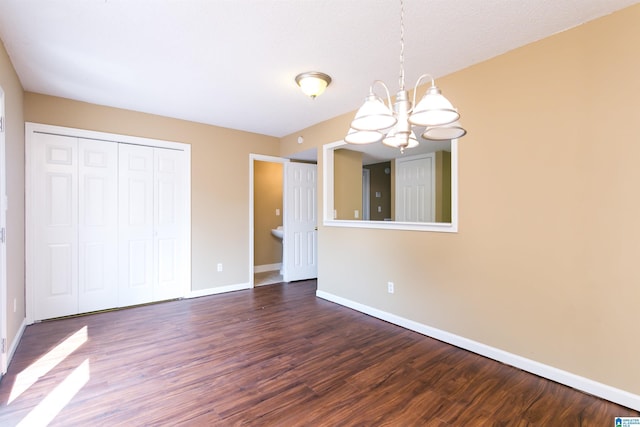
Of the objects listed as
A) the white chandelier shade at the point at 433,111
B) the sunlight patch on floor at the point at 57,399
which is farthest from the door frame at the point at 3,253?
the white chandelier shade at the point at 433,111

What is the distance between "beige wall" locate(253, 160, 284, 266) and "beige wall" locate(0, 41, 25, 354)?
11.2 ft

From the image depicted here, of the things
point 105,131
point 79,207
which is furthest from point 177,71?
point 79,207

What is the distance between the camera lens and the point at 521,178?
226 centimetres

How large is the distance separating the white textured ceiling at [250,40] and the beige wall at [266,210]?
283 centimetres

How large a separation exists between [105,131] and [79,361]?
8.43 ft

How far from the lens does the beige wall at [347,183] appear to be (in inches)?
171

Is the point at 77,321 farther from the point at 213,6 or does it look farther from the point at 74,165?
the point at 213,6

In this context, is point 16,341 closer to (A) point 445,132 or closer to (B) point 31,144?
(B) point 31,144

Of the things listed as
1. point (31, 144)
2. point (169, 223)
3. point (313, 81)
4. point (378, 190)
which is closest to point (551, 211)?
point (313, 81)

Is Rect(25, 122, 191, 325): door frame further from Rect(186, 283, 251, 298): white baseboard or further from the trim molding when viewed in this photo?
Rect(186, 283, 251, 298): white baseboard

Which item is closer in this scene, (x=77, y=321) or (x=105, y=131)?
(x=77, y=321)

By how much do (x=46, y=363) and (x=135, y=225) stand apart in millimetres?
1784

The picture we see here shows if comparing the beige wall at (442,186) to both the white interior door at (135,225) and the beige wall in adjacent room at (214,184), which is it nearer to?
the beige wall in adjacent room at (214,184)

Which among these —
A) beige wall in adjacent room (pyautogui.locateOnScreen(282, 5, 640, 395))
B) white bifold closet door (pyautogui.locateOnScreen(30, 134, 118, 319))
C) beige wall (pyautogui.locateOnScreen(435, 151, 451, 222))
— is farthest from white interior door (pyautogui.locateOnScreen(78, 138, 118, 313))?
beige wall (pyautogui.locateOnScreen(435, 151, 451, 222))
